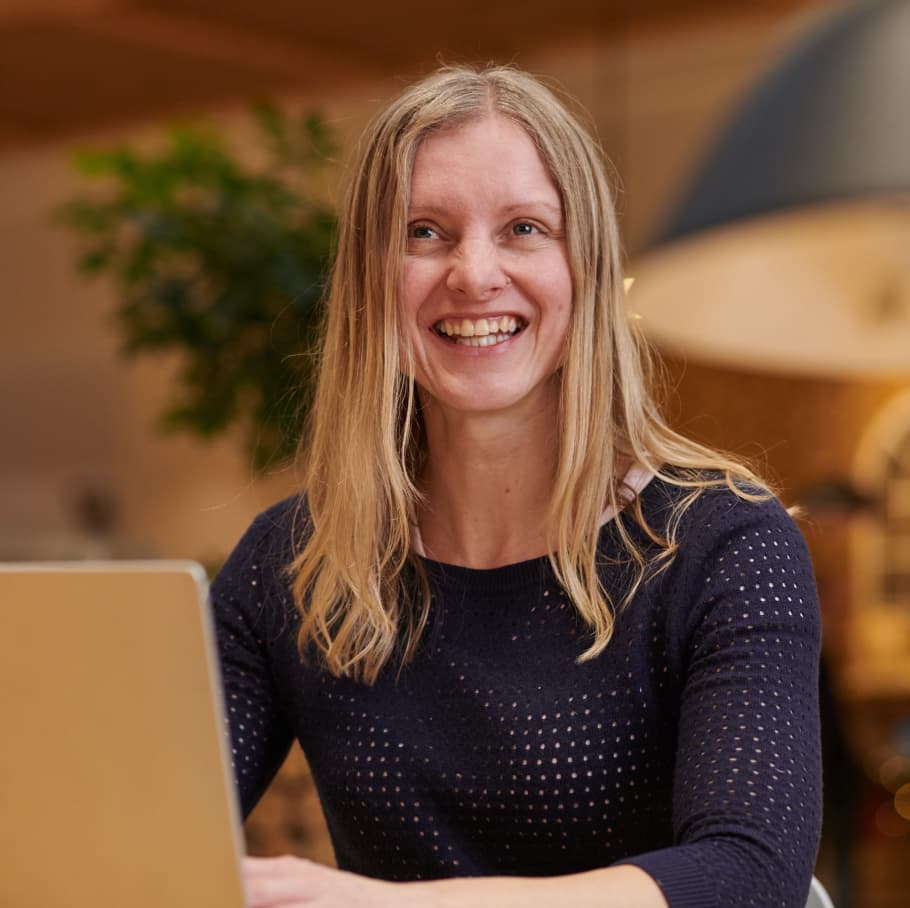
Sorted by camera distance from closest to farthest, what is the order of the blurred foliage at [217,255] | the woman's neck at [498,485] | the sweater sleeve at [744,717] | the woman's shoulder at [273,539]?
1. the sweater sleeve at [744,717]
2. the woman's neck at [498,485]
3. the woman's shoulder at [273,539]
4. the blurred foliage at [217,255]

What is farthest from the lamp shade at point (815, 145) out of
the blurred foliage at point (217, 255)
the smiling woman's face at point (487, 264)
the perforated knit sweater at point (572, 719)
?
the blurred foliage at point (217, 255)

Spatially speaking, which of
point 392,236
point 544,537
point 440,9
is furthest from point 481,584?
point 440,9

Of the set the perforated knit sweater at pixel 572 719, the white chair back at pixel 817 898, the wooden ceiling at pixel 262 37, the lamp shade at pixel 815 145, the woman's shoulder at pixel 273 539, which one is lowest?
the white chair back at pixel 817 898

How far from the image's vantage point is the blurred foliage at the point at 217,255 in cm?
287

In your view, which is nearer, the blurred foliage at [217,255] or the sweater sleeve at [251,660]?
the sweater sleeve at [251,660]

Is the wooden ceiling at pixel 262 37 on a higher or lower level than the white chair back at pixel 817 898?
higher

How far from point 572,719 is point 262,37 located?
A: 4.71m

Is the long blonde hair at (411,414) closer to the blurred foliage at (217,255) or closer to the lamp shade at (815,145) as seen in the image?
the lamp shade at (815,145)

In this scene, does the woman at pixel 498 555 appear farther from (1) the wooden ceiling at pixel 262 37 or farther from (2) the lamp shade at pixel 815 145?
(1) the wooden ceiling at pixel 262 37

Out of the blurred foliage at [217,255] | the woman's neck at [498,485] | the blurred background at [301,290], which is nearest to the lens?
the woman's neck at [498,485]

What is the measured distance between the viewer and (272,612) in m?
1.44

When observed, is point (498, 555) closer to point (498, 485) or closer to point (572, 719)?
point (498, 485)

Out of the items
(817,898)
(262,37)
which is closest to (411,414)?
(817,898)

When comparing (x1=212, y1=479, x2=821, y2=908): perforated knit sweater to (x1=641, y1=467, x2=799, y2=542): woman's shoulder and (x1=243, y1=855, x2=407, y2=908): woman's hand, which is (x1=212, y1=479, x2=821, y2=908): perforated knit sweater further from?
(x1=243, y1=855, x2=407, y2=908): woman's hand
